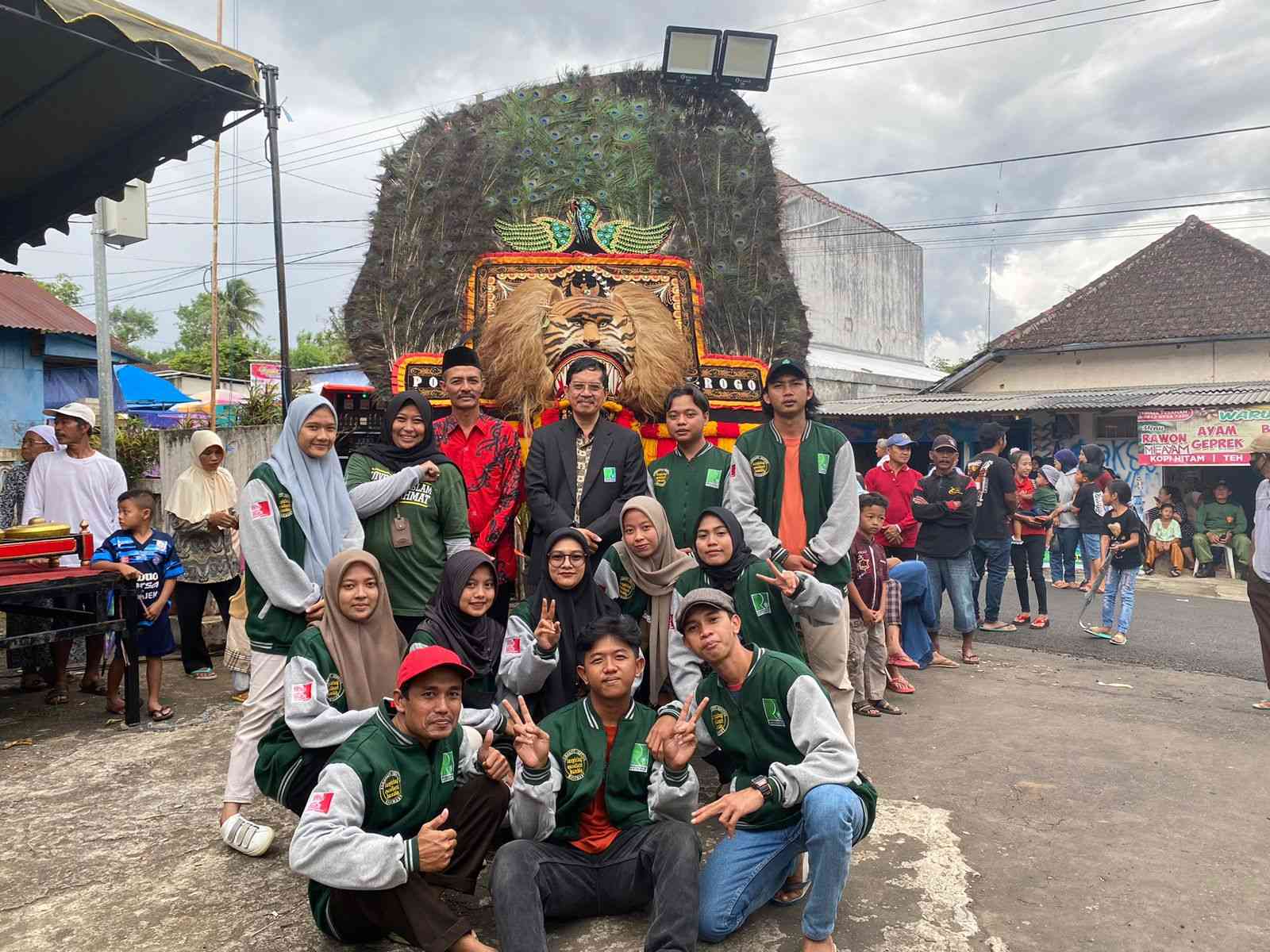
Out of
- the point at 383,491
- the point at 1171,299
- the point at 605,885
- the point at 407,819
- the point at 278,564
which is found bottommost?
the point at 605,885

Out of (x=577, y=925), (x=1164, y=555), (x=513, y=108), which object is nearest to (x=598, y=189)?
(x=513, y=108)

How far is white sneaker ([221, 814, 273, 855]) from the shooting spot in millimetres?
3186

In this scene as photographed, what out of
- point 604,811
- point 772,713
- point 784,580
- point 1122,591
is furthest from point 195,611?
point 1122,591

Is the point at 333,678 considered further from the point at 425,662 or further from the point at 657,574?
the point at 657,574

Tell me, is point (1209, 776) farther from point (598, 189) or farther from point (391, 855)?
point (598, 189)

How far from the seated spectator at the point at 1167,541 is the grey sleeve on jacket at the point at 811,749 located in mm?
11183

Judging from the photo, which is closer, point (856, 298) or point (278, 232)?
point (278, 232)

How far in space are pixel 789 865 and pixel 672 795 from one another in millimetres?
473

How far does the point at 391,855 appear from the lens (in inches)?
91.7

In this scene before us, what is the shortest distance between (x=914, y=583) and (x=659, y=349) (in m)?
2.39

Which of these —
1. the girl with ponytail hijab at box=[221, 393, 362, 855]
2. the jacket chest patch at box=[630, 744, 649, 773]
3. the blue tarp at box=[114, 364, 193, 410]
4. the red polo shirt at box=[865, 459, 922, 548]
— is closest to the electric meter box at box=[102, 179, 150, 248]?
the blue tarp at box=[114, 364, 193, 410]

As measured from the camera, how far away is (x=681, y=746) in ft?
8.88

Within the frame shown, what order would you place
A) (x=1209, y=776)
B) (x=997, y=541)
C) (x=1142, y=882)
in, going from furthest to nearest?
1. (x=997, y=541)
2. (x=1209, y=776)
3. (x=1142, y=882)

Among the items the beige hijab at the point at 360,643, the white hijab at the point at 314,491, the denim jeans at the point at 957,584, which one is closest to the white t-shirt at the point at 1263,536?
the denim jeans at the point at 957,584
